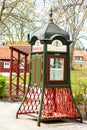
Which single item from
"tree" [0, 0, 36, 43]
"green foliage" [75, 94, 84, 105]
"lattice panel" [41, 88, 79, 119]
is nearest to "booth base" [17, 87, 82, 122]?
"lattice panel" [41, 88, 79, 119]

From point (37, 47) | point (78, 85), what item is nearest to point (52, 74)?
point (37, 47)

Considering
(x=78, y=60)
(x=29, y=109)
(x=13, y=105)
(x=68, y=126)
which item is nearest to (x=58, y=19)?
(x=13, y=105)

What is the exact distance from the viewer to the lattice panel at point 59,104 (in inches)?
468

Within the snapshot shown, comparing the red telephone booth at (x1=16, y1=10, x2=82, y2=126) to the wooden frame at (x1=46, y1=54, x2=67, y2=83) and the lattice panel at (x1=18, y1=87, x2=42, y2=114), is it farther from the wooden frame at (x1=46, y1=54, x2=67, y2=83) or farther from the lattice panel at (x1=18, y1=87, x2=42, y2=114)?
the lattice panel at (x1=18, y1=87, x2=42, y2=114)

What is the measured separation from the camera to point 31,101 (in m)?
12.8

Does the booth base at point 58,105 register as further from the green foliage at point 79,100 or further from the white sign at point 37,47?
the green foliage at point 79,100

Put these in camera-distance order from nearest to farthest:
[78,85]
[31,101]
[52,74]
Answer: [52,74] < [31,101] < [78,85]

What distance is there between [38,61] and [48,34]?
962 millimetres

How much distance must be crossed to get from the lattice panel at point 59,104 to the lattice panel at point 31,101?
2.03ft

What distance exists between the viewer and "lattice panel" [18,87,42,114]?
41.3 ft

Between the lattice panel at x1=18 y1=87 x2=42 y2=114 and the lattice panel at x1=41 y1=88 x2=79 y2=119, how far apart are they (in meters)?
0.62

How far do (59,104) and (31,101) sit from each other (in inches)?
43.3

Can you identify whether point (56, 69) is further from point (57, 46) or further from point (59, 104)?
point (59, 104)

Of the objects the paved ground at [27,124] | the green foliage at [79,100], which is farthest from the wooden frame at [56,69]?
the green foliage at [79,100]
